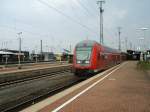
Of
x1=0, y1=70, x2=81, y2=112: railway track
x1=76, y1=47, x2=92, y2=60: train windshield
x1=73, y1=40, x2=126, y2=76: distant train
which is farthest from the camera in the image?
x1=76, y1=47, x2=92, y2=60: train windshield

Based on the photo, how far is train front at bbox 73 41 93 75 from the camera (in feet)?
91.7

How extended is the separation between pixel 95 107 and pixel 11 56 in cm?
6173

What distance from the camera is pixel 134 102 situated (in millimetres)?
11672

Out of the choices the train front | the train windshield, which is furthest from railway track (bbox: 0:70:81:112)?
the train windshield

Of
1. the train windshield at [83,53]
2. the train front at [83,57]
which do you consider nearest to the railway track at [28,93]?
the train front at [83,57]

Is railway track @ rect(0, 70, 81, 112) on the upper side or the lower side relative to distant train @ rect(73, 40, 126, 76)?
lower

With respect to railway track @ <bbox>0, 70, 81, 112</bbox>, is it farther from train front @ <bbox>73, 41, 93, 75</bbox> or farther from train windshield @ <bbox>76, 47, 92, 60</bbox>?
train windshield @ <bbox>76, 47, 92, 60</bbox>

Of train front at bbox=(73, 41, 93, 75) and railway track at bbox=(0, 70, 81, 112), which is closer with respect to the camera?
railway track at bbox=(0, 70, 81, 112)

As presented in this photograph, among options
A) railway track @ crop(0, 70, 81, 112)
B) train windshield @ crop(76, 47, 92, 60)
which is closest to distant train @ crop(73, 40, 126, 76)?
train windshield @ crop(76, 47, 92, 60)

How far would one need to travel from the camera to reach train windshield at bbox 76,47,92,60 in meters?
28.3

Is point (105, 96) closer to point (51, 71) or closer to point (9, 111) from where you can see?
point (9, 111)

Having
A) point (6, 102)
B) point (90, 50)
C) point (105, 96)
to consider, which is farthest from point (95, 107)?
point (90, 50)

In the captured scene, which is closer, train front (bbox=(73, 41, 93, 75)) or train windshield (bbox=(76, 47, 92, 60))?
train front (bbox=(73, 41, 93, 75))

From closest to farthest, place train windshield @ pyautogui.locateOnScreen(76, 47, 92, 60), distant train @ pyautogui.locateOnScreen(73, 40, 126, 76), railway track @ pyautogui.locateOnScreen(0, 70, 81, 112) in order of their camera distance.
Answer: railway track @ pyautogui.locateOnScreen(0, 70, 81, 112)
distant train @ pyautogui.locateOnScreen(73, 40, 126, 76)
train windshield @ pyautogui.locateOnScreen(76, 47, 92, 60)
